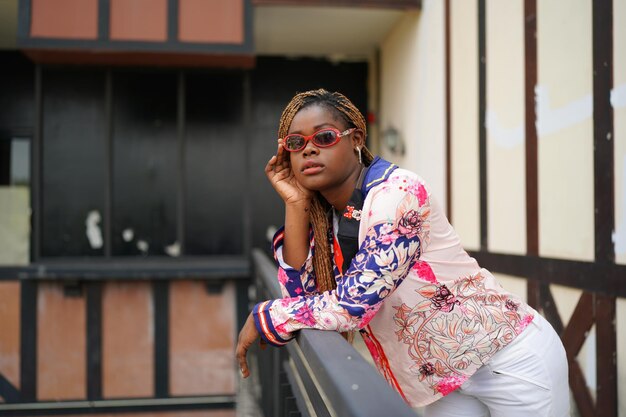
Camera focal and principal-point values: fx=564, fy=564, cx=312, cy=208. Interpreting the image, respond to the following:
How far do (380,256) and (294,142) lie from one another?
0.45 metres

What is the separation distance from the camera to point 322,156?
5.09 feet

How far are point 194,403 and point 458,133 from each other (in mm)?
3862

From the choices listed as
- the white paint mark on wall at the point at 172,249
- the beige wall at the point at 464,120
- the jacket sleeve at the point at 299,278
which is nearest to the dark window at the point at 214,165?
the white paint mark on wall at the point at 172,249

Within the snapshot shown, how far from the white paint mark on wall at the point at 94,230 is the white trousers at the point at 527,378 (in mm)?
5506

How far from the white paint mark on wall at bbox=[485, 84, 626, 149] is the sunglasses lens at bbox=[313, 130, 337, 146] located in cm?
182

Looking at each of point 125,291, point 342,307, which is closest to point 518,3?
point 342,307

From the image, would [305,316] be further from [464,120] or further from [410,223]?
[464,120]

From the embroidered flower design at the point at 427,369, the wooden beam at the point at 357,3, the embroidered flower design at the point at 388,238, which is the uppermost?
the wooden beam at the point at 357,3

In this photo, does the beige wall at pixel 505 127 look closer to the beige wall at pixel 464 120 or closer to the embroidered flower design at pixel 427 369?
the beige wall at pixel 464 120

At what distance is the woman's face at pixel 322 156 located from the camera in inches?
61.2

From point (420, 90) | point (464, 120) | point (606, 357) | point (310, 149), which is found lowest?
point (606, 357)

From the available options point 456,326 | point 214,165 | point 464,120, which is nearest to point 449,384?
point 456,326

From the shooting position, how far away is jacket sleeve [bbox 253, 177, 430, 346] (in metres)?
1.35

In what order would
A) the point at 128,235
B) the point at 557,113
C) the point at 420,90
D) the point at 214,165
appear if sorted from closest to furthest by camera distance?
the point at 557,113 → the point at 420,90 → the point at 128,235 → the point at 214,165
